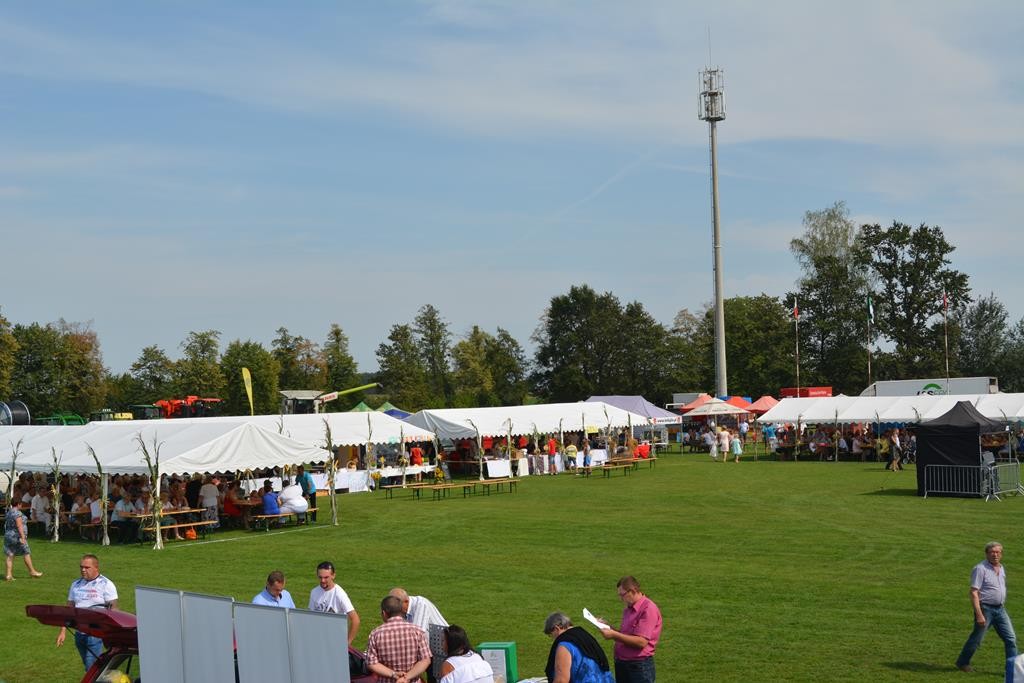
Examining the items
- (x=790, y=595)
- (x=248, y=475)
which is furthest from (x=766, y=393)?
(x=790, y=595)

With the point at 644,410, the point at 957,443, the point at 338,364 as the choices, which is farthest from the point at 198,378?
the point at 957,443

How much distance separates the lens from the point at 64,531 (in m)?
24.6

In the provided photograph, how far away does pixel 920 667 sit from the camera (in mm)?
10000

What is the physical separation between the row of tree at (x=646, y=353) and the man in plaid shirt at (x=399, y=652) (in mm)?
60902

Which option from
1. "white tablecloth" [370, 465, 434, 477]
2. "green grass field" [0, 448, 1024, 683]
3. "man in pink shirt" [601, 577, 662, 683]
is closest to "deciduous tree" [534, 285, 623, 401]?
"white tablecloth" [370, 465, 434, 477]

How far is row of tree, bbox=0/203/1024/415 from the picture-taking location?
74625 mm

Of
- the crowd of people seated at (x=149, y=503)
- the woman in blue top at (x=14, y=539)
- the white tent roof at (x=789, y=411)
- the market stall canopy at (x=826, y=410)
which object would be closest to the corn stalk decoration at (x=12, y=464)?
the crowd of people seated at (x=149, y=503)

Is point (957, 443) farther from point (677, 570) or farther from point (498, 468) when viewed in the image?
point (498, 468)

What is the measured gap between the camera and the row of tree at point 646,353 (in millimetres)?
74625

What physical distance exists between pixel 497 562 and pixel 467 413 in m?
21.9

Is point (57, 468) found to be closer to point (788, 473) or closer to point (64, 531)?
point (64, 531)

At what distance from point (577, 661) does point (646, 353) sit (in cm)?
7864

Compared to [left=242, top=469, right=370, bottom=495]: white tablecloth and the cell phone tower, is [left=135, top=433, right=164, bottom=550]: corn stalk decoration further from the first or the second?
the cell phone tower

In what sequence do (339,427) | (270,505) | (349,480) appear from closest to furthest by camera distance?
(270,505) < (339,427) < (349,480)
